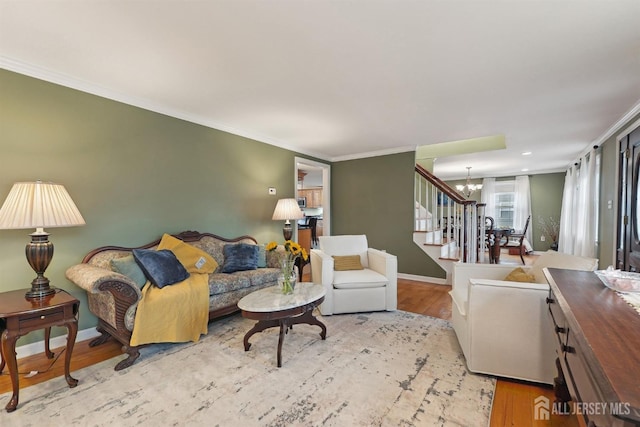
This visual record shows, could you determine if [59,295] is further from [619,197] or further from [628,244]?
[619,197]

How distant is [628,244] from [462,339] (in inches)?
101

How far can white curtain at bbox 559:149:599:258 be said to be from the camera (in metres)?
4.39

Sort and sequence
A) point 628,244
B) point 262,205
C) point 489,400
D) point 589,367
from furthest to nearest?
point 262,205 → point 628,244 → point 489,400 → point 589,367

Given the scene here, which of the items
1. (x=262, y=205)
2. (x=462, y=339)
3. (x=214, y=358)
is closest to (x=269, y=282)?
(x=214, y=358)

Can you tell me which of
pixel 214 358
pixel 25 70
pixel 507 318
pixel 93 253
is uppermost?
pixel 25 70

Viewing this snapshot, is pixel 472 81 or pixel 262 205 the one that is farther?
pixel 262 205

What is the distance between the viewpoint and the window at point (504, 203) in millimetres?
8414

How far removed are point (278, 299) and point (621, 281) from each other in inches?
82.6

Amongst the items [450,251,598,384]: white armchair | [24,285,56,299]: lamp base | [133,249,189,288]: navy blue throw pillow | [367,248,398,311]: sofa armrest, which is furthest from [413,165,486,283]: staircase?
[24,285,56,299]: lamp base

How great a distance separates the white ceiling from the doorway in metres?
2.21

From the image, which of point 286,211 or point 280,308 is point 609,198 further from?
point 280,308

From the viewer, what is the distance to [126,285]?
2117 mm

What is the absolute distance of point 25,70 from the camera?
2.27 m

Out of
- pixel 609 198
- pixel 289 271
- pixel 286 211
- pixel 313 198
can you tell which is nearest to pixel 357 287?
pixel 289 271
